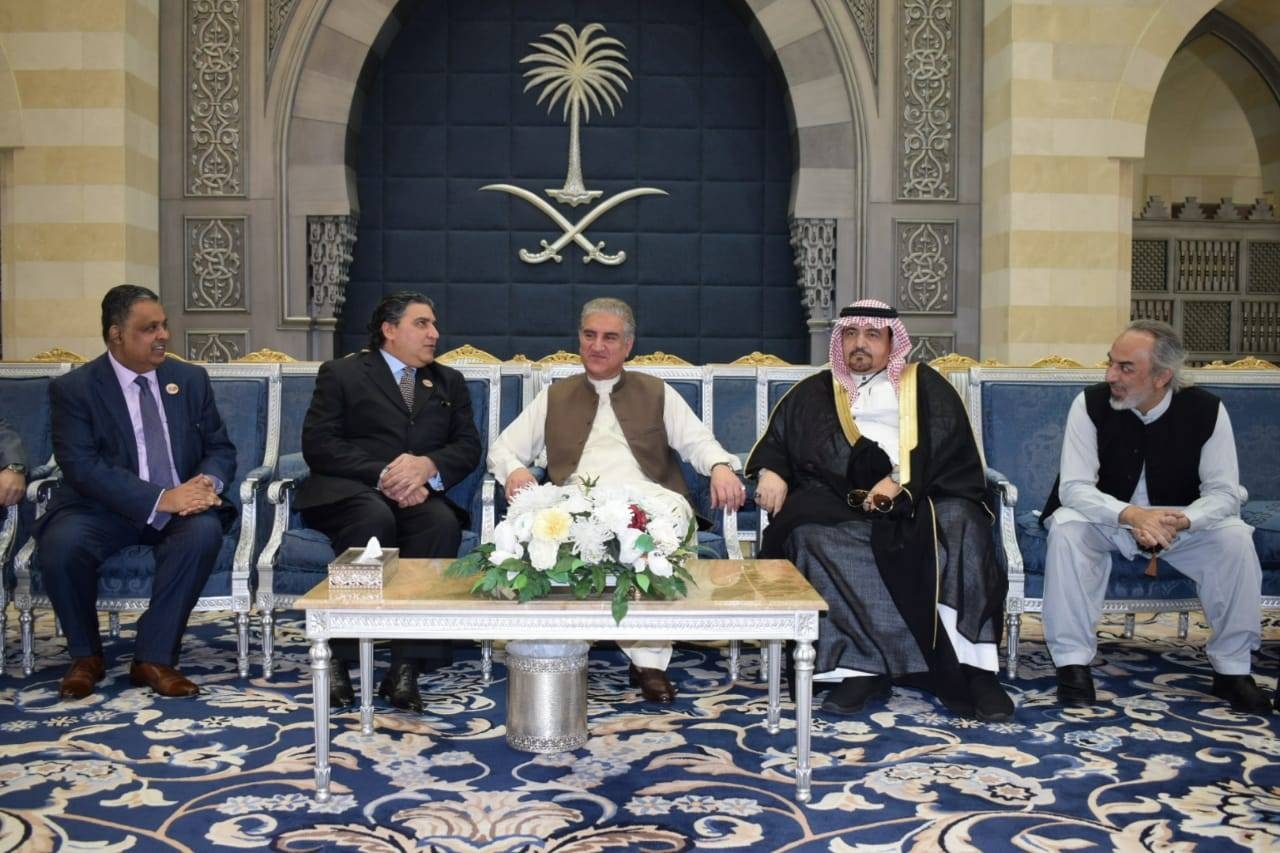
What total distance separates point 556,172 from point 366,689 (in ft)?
15.7

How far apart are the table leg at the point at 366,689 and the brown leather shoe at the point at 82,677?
3.13 feet

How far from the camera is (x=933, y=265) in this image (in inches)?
281

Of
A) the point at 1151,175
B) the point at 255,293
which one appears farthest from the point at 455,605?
the point at 1151,175

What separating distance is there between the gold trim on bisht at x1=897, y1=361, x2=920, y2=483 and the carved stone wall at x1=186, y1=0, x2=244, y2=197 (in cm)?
464

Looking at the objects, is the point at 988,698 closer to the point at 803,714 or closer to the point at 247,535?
the point at 803,714

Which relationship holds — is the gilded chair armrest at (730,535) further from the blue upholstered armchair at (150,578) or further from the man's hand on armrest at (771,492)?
the blue upholstered armchair at (150,578)

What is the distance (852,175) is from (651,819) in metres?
5.27

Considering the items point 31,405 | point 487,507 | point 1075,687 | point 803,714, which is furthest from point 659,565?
point 31,405

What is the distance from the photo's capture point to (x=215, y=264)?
7078 millimetres

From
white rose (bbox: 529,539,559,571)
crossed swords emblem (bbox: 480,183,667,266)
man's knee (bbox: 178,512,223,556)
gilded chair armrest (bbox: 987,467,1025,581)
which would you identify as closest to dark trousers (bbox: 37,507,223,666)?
man's knee (bbox: 178,512,223,556)

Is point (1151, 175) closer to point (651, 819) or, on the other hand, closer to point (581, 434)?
point (581, 434)

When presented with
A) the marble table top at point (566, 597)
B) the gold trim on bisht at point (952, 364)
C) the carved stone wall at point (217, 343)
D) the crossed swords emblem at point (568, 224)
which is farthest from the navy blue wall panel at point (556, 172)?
the marble table top at point (566, 597)

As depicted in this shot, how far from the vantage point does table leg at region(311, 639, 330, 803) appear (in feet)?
9.13

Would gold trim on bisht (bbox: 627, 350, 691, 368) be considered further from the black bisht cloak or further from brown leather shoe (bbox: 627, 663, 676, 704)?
brown leather shoe (bbox: 627, 663, 676, 704)
